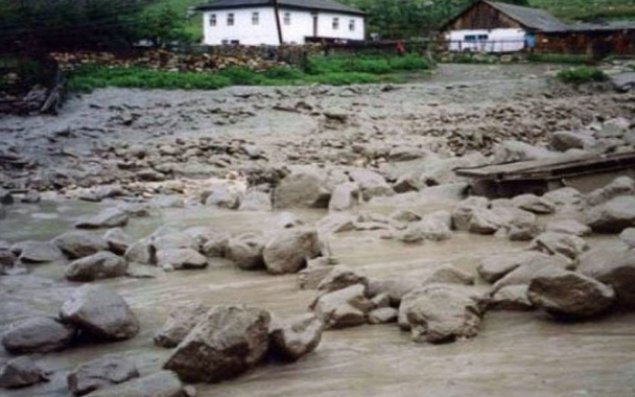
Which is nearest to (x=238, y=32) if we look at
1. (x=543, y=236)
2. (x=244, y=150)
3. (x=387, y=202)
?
(x=244, y=150)

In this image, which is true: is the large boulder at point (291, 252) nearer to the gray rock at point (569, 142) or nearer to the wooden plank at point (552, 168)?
the wooden plank at point (552, 168)

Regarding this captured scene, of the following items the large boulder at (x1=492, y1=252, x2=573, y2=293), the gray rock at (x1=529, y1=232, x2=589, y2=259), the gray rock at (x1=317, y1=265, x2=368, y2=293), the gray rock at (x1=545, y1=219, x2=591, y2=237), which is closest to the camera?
the large boulder at (x1=492, y1=252, x2=573, y2=293)

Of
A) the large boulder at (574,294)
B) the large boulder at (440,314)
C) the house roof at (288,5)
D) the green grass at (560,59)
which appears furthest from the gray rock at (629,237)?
the house roof at (288,5)

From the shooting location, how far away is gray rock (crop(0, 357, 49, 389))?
525cm

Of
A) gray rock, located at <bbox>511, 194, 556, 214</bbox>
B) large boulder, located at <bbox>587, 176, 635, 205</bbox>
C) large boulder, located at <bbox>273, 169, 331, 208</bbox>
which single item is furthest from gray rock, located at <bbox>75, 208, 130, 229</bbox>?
large boulder, located at <bbox>587, 176, 635, 205</bbox>

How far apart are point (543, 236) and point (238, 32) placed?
42830mm

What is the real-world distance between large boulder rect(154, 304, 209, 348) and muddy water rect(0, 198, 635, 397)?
0.10 m

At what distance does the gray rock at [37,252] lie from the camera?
916 centimetres

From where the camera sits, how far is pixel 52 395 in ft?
16.9

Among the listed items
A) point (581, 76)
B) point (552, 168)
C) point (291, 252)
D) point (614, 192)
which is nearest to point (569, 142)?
point (552, 168)

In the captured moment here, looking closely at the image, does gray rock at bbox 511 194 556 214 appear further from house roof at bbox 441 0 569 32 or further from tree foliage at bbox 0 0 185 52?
house roof at bbox 441 0 569 32

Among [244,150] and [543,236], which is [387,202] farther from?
[244,150]

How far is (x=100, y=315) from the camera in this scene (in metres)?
6.14

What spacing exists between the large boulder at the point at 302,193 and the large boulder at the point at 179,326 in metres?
6.59
